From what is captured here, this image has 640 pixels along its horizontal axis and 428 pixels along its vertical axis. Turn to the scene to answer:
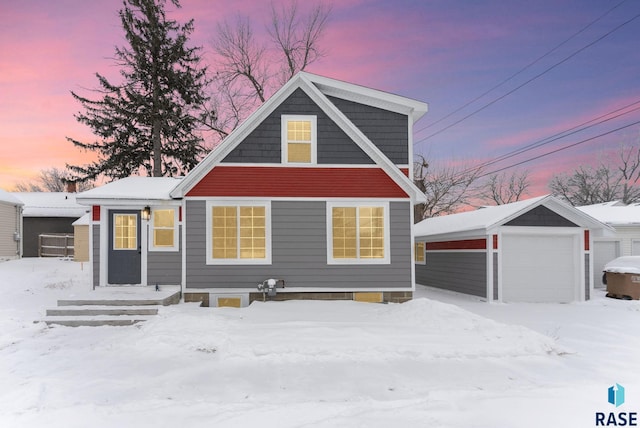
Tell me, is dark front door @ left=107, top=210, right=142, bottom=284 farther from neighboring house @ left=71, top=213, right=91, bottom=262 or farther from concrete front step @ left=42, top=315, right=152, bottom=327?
neighboring house @ left=71, top=213, right=91, bottom=262

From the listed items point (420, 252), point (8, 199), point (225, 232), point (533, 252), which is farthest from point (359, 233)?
point (8, 199)

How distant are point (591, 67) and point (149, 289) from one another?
21195mm

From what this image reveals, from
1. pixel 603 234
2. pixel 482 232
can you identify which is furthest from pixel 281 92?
pixel 603 234

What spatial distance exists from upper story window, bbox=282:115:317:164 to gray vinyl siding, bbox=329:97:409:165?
136cm

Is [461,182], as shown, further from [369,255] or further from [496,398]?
[496,398]

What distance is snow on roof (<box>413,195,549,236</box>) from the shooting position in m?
12.7

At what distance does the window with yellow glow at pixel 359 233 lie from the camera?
36.2ft

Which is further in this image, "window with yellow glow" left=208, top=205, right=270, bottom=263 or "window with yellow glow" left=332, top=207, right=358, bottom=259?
"window with yellow glow" left=332, top=207, right=358, bottom=259

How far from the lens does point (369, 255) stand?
435 inches

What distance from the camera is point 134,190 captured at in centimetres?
1162

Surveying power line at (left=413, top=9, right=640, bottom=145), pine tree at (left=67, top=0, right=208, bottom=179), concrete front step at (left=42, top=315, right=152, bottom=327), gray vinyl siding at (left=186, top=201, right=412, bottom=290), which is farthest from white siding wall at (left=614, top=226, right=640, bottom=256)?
pine tree at (left=67, top=0, right=208, bottom=179)

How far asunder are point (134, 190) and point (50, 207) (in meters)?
21.7

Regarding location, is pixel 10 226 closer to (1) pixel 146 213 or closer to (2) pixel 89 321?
(1) pixel 146 213

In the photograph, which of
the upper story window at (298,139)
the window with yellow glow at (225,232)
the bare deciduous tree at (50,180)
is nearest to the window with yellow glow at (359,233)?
the upper story window at (298,139)
